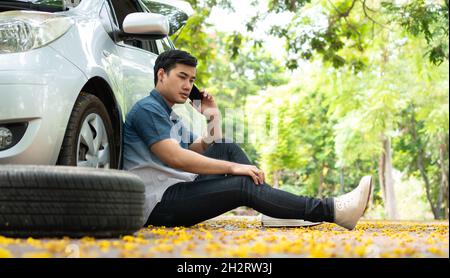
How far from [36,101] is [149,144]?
86 cm

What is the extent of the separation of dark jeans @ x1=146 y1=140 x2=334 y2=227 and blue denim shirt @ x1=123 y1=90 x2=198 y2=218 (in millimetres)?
98

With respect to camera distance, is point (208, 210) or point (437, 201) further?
point (437, 201)

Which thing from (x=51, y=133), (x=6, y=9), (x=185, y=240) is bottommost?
(x=185, y=240)

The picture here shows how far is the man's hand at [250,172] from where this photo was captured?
4645mm

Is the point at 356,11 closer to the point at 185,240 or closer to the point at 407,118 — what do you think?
the point at 407,118

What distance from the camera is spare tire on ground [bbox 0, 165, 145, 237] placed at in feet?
11.8

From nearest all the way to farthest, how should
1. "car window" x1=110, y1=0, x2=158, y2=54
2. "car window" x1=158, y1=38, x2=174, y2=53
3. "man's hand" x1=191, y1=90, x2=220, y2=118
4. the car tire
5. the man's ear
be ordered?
the car tire → the man's ear → "man's hand" x1=191, y1=90, x2=220, y2=118 → "car window" x1=110, y1=0, x2=158, y2=54 → "car window" x1=158, y1=38, x2=174, y2=53

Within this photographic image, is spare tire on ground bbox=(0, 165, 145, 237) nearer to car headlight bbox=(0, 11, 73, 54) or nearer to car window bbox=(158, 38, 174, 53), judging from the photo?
car headlight bbox=(0, 11, 73, 54)

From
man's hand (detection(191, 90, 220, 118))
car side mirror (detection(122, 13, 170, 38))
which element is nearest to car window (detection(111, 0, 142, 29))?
car side mirror (detection(122, 13, 170, 38))

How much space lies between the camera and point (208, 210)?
15.6 feet

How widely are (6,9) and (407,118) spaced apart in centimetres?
2397

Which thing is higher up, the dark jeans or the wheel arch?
the wheel arch
